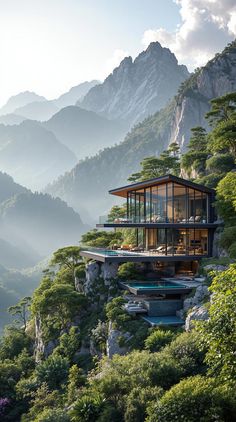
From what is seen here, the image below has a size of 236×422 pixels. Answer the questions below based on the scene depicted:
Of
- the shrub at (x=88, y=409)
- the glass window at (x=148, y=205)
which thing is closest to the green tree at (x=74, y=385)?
the shrub at (x=88, y=409)

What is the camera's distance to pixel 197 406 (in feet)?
30.5

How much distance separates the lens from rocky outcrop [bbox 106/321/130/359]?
17398 mm

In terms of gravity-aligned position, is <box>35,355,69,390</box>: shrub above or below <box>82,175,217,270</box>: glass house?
below

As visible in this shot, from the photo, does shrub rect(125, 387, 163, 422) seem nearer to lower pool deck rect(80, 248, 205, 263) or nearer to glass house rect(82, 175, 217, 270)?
lower pool deck rect(80, 248, 205, 263)

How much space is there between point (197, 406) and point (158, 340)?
20.9ft

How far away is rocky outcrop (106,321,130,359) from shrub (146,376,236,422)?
7683mm

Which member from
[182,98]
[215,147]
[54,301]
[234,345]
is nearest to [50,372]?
[54,301]

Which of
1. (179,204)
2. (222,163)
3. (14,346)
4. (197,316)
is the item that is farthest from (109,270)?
(222,163)

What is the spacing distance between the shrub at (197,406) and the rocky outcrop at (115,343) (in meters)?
7.68

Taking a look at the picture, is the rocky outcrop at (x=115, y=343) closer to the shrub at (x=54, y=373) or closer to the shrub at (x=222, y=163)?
the shrub at (x=54, y=373)

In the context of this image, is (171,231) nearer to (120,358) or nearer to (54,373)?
(54,373)

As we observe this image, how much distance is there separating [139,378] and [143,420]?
1438 millimetres

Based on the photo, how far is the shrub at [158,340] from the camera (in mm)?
15406

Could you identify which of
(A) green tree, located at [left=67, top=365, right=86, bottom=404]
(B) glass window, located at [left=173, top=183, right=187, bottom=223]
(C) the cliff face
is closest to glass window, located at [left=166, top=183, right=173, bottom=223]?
(B) glass window, located at [left=173, top=183, right=187, bottom=223]
